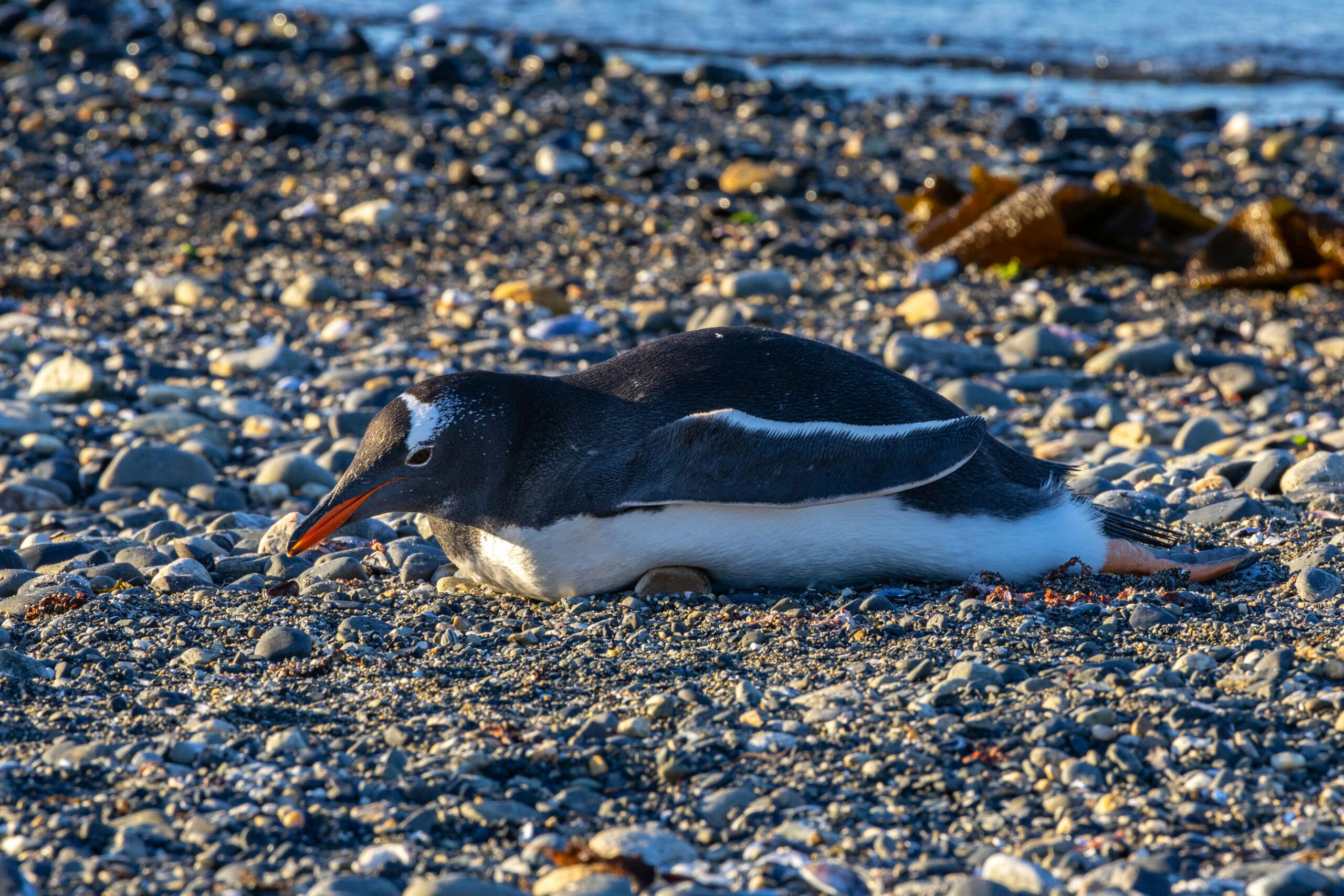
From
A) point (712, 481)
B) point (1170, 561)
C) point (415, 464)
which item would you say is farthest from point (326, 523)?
point (1170, 561)

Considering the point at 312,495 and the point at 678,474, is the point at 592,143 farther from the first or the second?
the point at 678,474

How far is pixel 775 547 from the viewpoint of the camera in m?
3.85

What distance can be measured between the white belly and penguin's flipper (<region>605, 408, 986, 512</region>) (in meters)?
0.06

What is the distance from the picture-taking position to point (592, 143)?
1170 cm

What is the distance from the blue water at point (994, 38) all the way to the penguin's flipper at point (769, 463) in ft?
40.1

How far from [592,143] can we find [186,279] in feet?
14.2

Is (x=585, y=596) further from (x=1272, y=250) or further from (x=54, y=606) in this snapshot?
(x=1272, y=250)

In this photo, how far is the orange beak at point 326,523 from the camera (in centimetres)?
378

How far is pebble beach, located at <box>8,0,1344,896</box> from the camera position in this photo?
8.87 feet

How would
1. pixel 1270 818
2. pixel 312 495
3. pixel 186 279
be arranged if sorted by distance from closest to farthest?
pixel 1270 818, pixel 312 495, pixel 186 279

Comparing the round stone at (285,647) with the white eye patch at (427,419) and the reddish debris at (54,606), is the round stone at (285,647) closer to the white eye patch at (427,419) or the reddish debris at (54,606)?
the white eye patch at (427,419)

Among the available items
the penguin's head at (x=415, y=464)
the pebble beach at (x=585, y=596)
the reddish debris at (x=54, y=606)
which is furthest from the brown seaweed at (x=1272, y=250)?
the reddish debris at (x=54, y=606)

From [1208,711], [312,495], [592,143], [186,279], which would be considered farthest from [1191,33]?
[1208,711]

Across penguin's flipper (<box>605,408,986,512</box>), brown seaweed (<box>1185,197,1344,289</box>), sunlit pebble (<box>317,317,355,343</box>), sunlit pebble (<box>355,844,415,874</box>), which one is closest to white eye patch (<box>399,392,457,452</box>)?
penguin's flipper (<box>605,408,986,512</box>)
